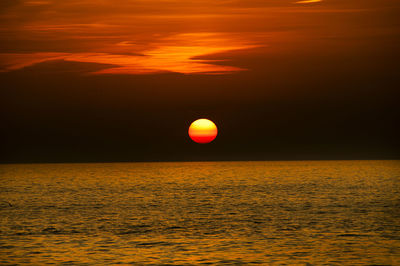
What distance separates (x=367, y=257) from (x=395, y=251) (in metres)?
3.21

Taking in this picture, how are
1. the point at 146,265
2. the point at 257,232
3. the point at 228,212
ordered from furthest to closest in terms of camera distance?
the point at 228,212, the point at 257,232, the point at 146,265

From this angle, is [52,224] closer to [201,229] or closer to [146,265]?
[201,229]

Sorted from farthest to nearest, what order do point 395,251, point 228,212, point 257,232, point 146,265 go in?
point 228,212 → point 257,232 → point 395,251 → point 146,265

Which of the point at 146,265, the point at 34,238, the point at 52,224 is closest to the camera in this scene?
the point at 146,265

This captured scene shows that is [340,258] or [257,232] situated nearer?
[340,258]

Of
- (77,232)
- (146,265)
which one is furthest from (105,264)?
(77,232)

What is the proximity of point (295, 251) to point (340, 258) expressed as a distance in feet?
11.8

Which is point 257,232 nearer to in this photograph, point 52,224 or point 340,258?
point 340,258

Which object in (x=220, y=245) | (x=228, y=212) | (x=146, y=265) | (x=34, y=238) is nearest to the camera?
(x=146, y=265)

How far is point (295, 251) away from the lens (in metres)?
41.6

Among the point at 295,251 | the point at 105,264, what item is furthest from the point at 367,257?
the point at 105,264

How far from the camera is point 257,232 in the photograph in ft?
172

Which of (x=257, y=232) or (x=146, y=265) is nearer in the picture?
(x=146, y=265)

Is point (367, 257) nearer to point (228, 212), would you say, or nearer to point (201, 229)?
point (201, 229)
